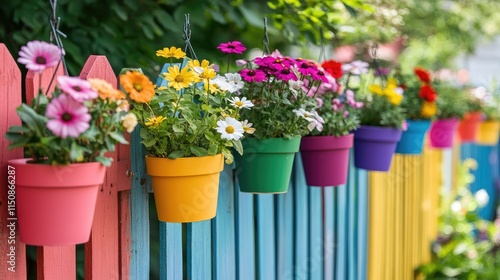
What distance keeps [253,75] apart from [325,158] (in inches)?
20.5

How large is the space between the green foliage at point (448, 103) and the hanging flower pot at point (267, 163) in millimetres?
1697

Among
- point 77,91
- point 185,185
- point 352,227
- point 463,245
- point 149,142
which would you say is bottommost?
point 463,245

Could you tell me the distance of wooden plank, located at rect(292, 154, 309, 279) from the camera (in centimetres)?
259

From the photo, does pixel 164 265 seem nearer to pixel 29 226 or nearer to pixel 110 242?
pixel 110 242

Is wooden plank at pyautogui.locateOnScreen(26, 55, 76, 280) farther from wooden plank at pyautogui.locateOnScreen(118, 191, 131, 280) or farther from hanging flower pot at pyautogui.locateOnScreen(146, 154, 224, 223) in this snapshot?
hanging flower pot at pyautogui.locateOnScreen(146, 154, 224, 223)

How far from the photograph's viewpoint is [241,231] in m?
2.24

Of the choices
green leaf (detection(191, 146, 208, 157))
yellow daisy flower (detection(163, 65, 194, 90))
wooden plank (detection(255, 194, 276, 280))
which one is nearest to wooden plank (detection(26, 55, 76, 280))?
yellow daisy flower (detection(163, 65, 194, 90))

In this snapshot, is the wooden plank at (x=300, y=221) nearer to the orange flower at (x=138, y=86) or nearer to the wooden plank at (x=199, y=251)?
the wooden plank at (x=199, y=251)

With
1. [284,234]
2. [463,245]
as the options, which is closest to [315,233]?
[284,234]

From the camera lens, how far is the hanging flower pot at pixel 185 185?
5.56ft

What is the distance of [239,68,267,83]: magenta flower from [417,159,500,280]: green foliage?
2835 mm

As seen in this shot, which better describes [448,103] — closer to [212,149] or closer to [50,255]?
[212,149]

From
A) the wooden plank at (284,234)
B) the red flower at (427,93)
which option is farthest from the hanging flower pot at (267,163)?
the red flower at (427,93)

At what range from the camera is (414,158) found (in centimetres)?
414
